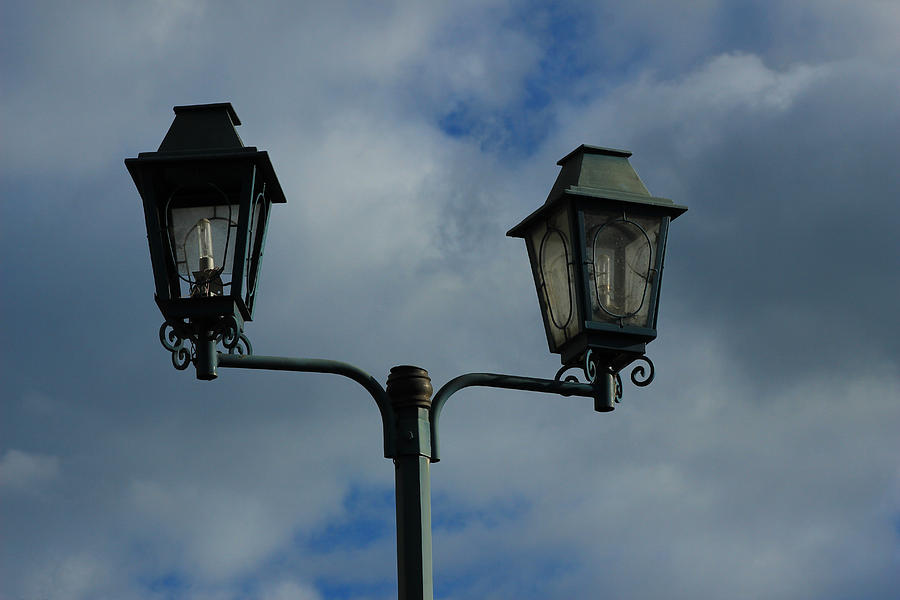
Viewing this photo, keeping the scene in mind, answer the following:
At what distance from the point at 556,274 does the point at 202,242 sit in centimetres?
176

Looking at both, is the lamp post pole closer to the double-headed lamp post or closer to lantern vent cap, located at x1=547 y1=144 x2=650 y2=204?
the double-headed lamp post

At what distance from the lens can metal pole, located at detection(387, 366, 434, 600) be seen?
22.0ft

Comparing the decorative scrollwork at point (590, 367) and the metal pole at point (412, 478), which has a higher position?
the decorative scrollwork at point (590, 367)

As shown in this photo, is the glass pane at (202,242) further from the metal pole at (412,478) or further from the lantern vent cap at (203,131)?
the metal pole at (412,478)

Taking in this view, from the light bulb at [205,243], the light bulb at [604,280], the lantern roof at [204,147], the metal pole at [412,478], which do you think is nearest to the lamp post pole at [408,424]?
the metal pole at [412,478]

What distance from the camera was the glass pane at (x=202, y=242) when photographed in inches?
273

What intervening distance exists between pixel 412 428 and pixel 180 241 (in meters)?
1.37

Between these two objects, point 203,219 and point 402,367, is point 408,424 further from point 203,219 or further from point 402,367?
point 203,219

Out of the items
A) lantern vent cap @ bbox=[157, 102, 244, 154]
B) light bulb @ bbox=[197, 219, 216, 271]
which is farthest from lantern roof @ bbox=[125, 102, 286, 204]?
light bulb @ bbox=[197, 219, 216, 271]

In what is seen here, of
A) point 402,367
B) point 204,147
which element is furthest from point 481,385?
point 204,147

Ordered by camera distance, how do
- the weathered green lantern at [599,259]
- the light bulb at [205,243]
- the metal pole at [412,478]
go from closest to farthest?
the metal pole at [412,478], the light bulb at [205,243], the weathered green lantern at [599,259]

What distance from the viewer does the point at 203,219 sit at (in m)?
6.96

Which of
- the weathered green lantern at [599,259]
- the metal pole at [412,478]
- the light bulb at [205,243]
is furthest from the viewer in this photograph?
the weathered green lantern at [599,259]

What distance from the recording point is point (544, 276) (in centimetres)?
760
